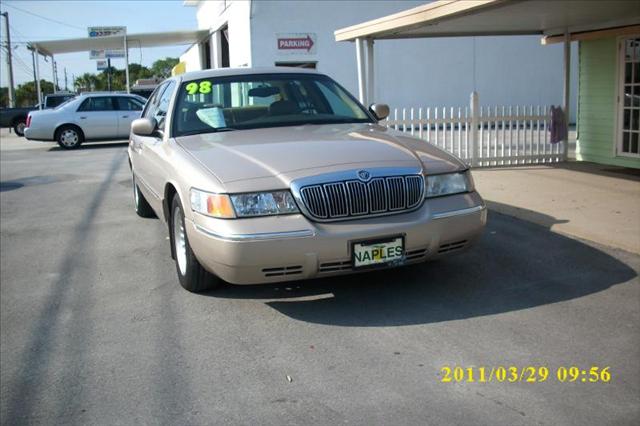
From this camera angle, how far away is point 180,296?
5.37 meters

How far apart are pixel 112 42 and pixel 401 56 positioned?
44.6 feet

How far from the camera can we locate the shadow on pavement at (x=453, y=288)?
479 cm

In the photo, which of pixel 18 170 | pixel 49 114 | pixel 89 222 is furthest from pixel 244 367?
pixel 49 114

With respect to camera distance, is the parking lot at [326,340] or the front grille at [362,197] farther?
the front grille at [362,197]

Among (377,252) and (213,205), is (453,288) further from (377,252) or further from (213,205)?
(213,205)

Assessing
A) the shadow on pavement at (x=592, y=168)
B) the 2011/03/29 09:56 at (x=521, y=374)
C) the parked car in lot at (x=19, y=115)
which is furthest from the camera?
the parked car in lot at (x=19, y=115)

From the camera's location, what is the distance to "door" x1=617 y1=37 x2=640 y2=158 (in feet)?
36.6

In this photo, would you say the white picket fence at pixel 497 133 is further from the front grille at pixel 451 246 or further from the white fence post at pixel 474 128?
the front grille at pixel 451 246

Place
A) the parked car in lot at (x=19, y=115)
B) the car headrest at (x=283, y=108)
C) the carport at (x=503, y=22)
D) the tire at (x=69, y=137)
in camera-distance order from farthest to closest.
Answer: the parked car in lot at (x=19, y=115) → the tire at (x=69, y=137) → the carport at (x=503, y=22) → the car headrest at (x=283, y=108)

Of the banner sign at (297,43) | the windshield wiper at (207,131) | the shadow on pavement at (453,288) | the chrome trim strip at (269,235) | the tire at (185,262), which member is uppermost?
the banner sign at (297,43)

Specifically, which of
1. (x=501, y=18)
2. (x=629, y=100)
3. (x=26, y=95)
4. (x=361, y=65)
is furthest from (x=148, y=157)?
(x=26, y=95)

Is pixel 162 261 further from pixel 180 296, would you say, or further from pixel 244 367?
pixel 244 367

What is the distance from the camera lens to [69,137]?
20.2 meters

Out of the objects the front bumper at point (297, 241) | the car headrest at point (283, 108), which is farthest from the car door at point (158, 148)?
the front bumper at point (297, 241)
